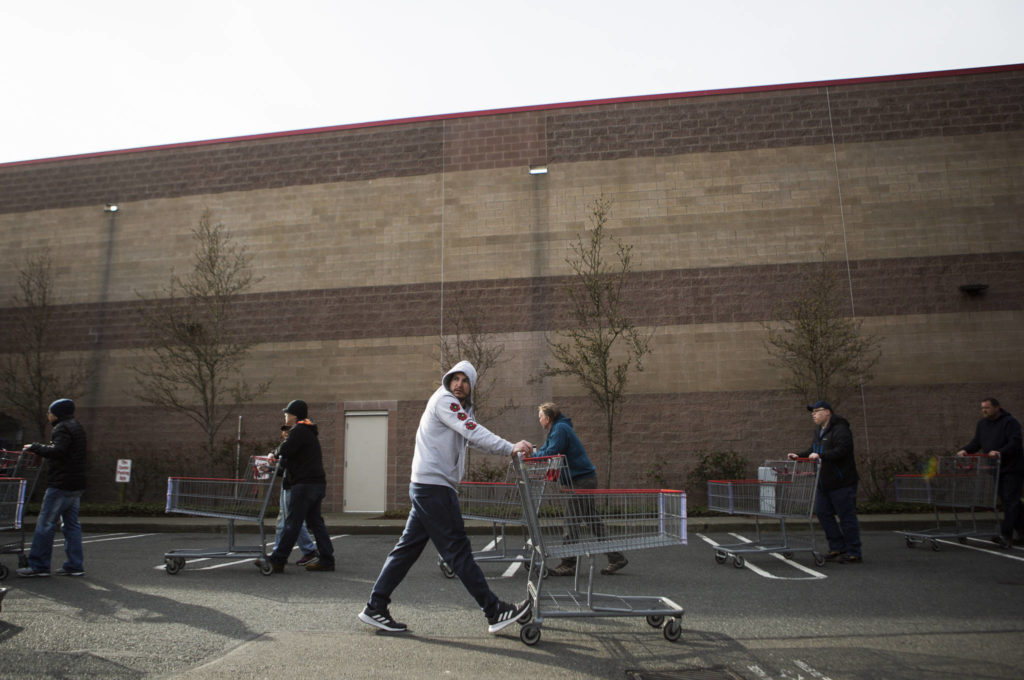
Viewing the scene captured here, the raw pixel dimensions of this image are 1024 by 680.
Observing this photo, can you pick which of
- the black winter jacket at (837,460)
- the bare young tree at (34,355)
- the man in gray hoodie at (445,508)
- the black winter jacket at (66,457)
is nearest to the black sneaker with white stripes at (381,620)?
the man in gray hoodie at (445,508)

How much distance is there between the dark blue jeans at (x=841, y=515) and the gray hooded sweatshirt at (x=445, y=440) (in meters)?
5.42

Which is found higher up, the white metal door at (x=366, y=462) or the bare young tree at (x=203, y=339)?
the bare young tree at (x=203, y=339)

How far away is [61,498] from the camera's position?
794cm

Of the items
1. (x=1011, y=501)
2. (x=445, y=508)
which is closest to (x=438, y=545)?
(x=445, y=508)

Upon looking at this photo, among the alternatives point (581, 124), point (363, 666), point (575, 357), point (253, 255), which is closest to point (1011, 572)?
point (363, 666)

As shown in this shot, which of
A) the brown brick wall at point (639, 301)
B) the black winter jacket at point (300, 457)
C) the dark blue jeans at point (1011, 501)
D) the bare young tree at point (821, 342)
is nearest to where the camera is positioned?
the black winter jacket at point (300, 457)

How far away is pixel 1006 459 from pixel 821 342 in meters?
5.71

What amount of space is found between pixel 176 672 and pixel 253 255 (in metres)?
15.3

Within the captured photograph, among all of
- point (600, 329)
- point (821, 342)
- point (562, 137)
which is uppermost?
point (562, 137)

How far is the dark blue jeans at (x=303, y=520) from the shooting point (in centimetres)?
807

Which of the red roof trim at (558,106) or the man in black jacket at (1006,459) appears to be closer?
the man in black jacket at (1006,459)

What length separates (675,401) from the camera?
15961mm

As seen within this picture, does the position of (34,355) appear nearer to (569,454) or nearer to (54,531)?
(54,531)

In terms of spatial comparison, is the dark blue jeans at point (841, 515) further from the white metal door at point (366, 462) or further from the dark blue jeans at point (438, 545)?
the white metal door at point (366, 462)
